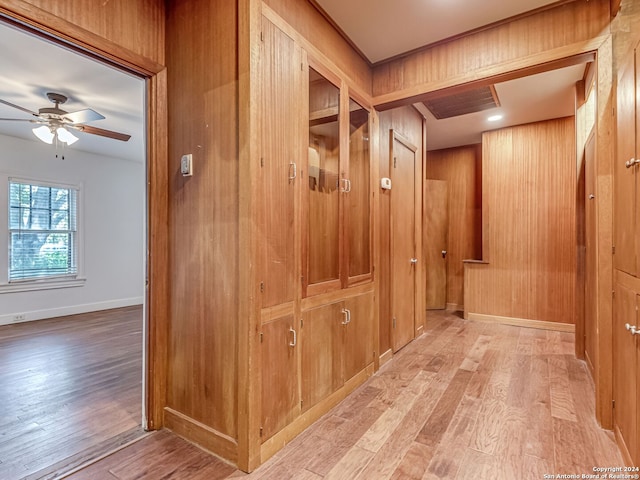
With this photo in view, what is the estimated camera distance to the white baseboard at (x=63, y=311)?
16.2 feet

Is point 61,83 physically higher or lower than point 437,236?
higher

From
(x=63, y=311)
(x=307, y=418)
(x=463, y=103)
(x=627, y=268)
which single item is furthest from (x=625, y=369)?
(x=63, y=311)

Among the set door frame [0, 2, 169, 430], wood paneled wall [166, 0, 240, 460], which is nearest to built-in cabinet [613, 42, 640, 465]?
wood paneled wall [166, 0, 240, 460]

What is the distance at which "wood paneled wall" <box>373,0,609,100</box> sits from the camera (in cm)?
208

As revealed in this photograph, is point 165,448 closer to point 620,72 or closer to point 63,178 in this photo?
point 620,72

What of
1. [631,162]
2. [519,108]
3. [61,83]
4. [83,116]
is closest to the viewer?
[631,162]

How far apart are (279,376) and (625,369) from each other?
1914 mm

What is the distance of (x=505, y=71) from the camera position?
232cm

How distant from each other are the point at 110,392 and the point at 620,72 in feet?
13.6

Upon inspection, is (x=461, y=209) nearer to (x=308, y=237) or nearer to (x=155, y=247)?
(x=308, y=237)

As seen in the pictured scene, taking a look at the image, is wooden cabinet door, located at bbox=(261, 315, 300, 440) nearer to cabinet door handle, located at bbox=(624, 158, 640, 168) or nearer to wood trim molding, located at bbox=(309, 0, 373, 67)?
cabinet door handle, located at bbox=(624, 158, 640, 168)

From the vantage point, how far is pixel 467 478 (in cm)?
166

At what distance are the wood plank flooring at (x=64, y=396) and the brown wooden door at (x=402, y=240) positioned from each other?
2551mm

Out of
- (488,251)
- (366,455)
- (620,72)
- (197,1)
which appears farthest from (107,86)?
(488,251)
